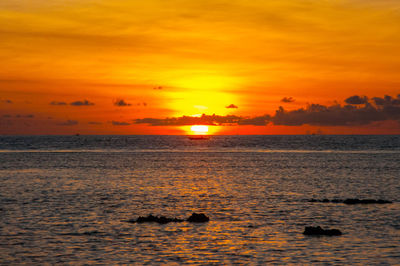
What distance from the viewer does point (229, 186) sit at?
6700 cm

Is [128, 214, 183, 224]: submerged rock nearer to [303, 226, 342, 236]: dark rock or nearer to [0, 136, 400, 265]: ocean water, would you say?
[0, 136, 400, 265]: ocean water

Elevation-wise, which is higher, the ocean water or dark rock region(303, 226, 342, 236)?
dark rock region(303, 226, 342, 236)

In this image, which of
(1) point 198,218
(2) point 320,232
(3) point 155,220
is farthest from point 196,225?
(2) point 320,232

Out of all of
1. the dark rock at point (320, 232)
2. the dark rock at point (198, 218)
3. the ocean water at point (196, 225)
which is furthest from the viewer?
the dark rock at point (198, 218)

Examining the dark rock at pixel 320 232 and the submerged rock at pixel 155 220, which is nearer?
the dark rock at pixel 320 232

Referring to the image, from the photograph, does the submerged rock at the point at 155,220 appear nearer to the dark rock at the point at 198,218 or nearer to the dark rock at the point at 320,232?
the dark rock at the point at 198,218

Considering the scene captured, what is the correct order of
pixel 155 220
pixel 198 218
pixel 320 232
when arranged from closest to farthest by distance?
pixel 320 232 < pixel 198 218 < pixel 155 220

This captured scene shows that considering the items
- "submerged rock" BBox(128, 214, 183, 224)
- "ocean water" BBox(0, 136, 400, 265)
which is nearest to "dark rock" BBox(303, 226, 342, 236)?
"ocean water" BBox(0, 136, 400, 265)

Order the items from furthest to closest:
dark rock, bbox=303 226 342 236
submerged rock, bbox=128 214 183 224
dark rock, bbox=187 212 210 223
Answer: submerged rock, bbox=128 214 183 224 → dark rock, bbox=187 212 210 223 → dark rock, bbox=303 226 342 236

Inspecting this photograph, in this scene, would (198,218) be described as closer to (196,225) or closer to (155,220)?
(196,225)

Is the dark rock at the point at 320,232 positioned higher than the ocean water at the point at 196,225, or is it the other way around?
the dark rock at the point at 320,232

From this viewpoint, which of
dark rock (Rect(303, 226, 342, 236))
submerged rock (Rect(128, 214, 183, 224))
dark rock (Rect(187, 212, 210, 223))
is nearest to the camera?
dark rock (Rect(303, 226, 342, 236))

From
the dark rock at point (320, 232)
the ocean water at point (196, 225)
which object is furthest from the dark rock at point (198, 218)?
the dark rock at point (320, 232)

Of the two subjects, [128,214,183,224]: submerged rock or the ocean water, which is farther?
[128,214,183,224]: submerged rock
